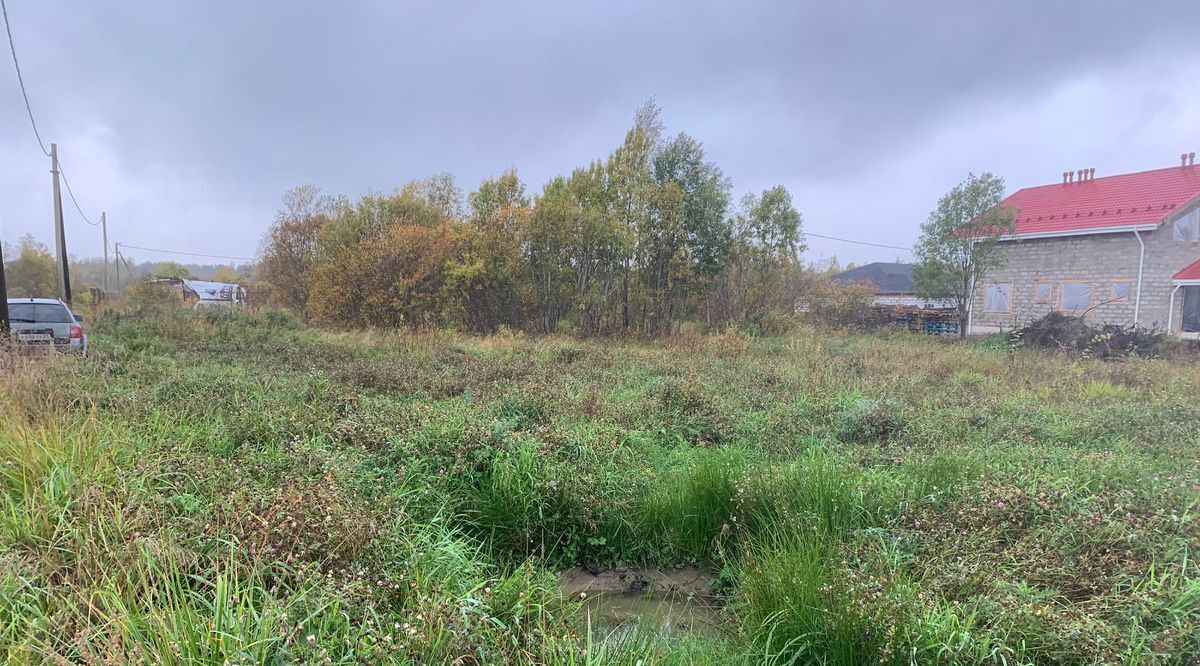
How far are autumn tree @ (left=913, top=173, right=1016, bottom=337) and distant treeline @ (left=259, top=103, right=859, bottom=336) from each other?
3991 mm

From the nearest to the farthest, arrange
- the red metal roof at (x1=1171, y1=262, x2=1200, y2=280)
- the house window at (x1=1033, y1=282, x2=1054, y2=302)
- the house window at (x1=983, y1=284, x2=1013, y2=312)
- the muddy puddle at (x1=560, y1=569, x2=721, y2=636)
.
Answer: the muddy puddle at (x1=560, y1=569, x2=721, y2=636)
the red metal roof at (x1=1171, y1=262, x2=1200, y2=280)
the house window at (x1=1033, y1=282, x2=1054, y2=302)
the house window at (x1=983, y1=284, x2=1013, y2=312)

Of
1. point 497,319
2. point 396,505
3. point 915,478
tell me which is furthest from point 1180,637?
point 497,319

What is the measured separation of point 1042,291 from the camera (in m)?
17.9

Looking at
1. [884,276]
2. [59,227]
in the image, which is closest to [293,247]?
[59,227]

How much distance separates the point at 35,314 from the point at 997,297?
83.8ft

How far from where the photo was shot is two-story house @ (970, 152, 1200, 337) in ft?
51.1

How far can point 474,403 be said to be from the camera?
5562 mm

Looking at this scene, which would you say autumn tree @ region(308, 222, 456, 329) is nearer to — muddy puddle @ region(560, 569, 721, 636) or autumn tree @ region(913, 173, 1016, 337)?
muddy puddle @ region(560, 569, 721, 636)

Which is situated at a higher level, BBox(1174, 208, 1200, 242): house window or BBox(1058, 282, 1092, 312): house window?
BBox(1174, 208, 1200, 242): house window

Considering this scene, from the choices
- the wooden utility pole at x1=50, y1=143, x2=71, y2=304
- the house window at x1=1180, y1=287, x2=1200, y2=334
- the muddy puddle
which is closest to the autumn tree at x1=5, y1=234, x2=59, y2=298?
the wooden utility pole at x1=50, y1=143, x2=71, y2=304

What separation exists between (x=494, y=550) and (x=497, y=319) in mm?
11917

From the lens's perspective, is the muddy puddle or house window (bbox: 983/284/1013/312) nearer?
the muddy puddle

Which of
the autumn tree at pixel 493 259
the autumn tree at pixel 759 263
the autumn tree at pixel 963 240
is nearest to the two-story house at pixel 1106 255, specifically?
the autumn tree at pixel 963 240

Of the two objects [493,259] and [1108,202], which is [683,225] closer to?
[493,259]
